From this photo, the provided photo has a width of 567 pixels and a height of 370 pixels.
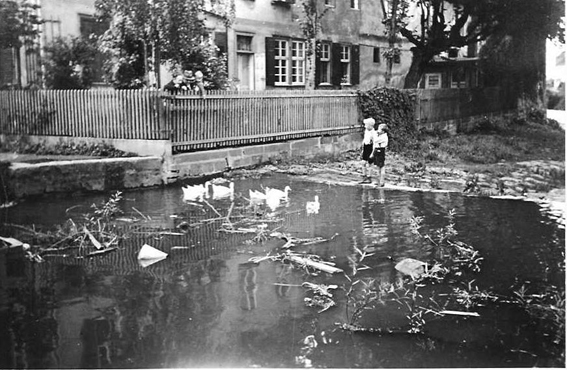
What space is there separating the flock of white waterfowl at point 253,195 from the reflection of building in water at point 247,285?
263 centimetres

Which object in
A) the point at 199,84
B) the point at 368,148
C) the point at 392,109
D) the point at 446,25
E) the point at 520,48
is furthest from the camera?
the point at 446,25

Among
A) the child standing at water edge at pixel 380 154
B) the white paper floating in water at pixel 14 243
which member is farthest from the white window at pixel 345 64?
the white paper floating in water at pixel 14 243

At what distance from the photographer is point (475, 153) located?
37.3 feet

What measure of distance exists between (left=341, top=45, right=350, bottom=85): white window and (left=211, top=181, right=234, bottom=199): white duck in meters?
7.29

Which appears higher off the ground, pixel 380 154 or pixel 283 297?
pixel 380 154

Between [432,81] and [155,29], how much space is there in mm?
8773

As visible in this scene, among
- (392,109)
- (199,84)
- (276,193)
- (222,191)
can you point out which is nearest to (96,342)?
(276,193)

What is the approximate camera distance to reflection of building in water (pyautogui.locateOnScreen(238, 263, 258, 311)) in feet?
14.6

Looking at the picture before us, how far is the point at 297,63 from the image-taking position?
718 inches

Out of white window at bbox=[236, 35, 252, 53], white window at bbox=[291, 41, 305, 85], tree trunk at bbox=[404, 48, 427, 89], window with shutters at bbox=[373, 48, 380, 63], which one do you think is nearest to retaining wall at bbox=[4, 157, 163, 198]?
window with shutters at bbox=[373, 48, 380, 63]

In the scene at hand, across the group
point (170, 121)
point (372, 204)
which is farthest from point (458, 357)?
point (170, 121)

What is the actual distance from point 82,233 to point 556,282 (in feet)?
14.5

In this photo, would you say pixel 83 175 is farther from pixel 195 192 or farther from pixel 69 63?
pixel 69 63

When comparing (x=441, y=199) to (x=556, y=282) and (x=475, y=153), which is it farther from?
(x=556, y=282)
